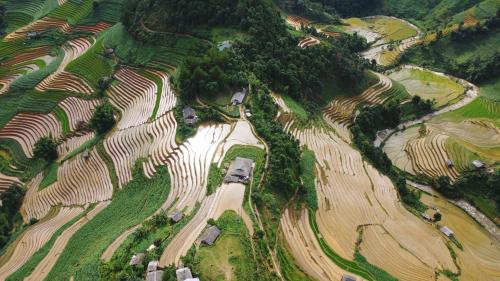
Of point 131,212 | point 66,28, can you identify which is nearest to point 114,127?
point 131,212

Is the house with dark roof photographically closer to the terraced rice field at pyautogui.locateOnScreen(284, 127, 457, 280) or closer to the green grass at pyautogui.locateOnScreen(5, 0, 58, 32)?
the terraced rice field at pyautogui.locateOnScreen(284, 127, 457, 280)

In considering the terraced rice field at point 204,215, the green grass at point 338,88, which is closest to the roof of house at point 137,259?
the terraced rice field at point 204,215

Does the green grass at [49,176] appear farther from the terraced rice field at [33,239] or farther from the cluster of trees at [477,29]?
the cluster of trees at [477,29]

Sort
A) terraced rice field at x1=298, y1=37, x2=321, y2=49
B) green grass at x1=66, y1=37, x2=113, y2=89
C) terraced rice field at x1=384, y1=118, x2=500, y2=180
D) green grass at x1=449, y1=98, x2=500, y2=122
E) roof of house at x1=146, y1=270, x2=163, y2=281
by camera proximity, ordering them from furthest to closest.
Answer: green grass at x1=66, y1=37, x2=113, y2=89
terraced rice field at x1=298, y1=37, x2=321, y2=49
green grass at x1=449, y1=98, x2=500, y2=122
terraced rice field at x1=384, y1=118, x2=500, y2=180
roof of house at x1=146, y1=270, x2=163, y2=281

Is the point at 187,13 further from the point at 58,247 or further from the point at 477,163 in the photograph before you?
the point at 477,163

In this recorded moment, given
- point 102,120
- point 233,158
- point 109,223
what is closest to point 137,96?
point 102,120

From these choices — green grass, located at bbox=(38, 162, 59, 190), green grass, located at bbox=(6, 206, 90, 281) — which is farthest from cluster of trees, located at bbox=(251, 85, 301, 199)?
green grass, located at bbox=(38, 162, 59, 190)
